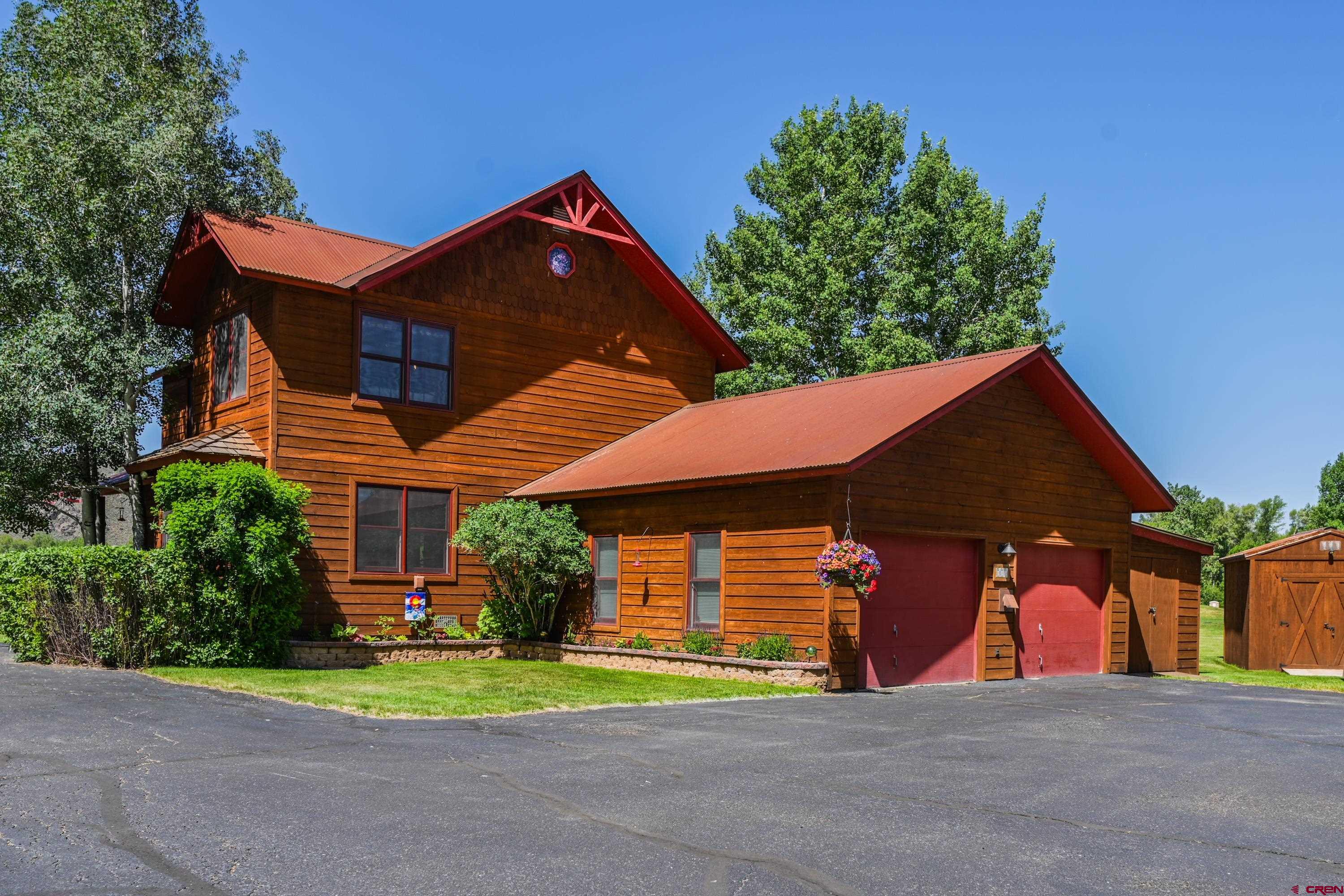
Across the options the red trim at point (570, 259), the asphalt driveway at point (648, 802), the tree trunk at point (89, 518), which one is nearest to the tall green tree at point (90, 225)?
the tree trunk at point (89, 518)

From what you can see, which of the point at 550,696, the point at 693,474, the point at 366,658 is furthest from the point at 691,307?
the point at 550,696

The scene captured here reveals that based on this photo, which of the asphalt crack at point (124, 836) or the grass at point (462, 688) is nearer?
the asphalt crack at point (124, 836)

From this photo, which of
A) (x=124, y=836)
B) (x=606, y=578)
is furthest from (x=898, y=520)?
(x=124, y=836)

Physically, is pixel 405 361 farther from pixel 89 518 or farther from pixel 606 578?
pixel 89 518

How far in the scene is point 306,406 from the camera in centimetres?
1911

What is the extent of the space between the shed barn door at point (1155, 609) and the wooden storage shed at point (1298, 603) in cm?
244

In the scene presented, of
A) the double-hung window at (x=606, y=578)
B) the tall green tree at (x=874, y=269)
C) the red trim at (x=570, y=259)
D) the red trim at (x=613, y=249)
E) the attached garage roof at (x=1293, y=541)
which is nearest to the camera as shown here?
the double-hung window at (x=606, y=578)

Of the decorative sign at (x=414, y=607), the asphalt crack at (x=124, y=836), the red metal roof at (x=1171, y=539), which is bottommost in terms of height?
the asphalt crack at (x=124, y=836)

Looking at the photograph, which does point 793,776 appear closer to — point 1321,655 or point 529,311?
point 529,311

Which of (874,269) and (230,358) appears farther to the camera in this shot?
(874,269)

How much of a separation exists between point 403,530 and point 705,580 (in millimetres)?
5647

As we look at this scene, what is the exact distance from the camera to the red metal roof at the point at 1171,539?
21375mm

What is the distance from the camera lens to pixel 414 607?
19.9 meters

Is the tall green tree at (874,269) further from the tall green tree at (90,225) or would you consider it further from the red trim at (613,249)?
the tall green tree at (90,225)
